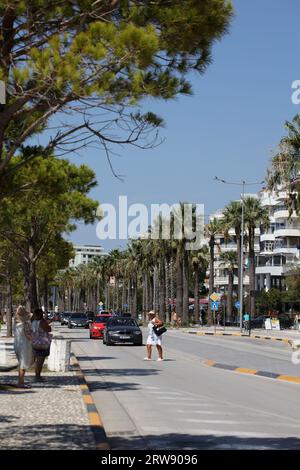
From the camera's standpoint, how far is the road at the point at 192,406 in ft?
37.8

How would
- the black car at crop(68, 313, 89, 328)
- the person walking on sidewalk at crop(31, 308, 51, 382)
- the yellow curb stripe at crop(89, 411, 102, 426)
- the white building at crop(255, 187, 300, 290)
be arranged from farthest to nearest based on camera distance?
1. the white building at crop(255, 187, 300, 290)
2. the black car at crop(68, 313, 89, 328)
3. the person walking on sidewalk at crop(31, 308, 51, 382)
4. the yellow curb stripe at crop(89, 411, 102, 426)

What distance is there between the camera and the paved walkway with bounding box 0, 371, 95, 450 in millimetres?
10625

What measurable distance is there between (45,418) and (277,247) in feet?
344

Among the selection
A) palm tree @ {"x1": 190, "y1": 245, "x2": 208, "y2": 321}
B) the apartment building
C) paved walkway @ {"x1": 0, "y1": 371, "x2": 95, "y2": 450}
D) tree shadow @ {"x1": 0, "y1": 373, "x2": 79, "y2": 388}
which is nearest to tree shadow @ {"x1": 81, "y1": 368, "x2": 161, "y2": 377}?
tree shadow @ {"x1": 0, "y1": 373, "x2": 79, "y2": 388}

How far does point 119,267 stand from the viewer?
140500 mm

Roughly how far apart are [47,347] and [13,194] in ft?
11.8

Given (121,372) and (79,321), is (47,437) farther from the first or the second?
(79,321)

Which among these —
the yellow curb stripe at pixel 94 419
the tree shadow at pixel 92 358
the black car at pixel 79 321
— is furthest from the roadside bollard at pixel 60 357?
the black car at pixel 79 321

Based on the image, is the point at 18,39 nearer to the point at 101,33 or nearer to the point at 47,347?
the point at 101,33

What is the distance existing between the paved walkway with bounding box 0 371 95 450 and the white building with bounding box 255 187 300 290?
92.6m

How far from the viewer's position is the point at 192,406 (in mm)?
15523

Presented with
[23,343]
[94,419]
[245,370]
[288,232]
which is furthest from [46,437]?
[288,232]

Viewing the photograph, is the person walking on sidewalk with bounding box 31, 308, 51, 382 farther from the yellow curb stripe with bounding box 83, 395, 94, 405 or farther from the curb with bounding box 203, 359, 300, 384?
the curb with bounding box 203, 359, 300, 384
